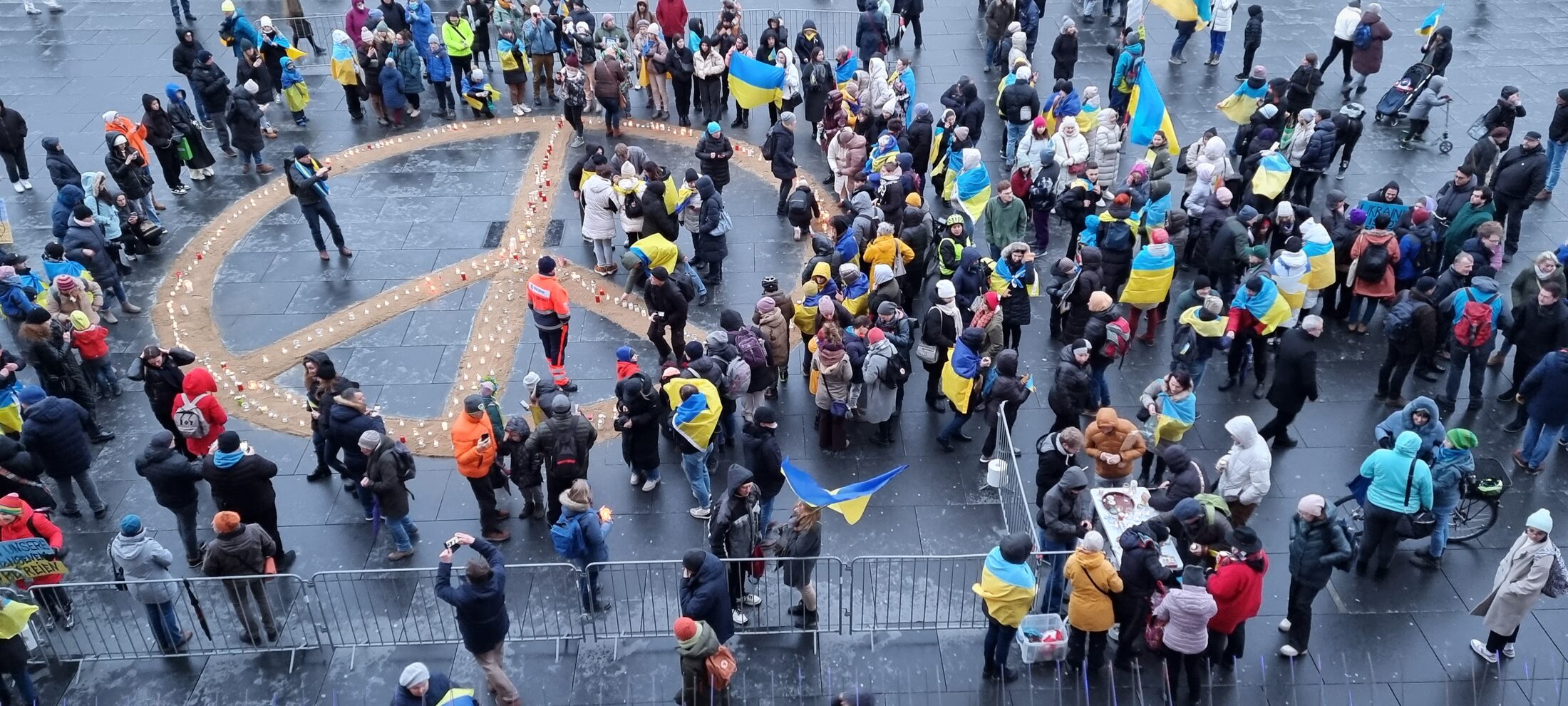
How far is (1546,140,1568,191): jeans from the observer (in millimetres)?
17094

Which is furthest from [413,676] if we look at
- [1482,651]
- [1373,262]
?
[1373,262]

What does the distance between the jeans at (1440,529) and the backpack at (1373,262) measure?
3.76 m

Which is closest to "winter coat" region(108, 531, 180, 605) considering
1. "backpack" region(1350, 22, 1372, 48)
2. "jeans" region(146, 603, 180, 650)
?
"jeans" region(146, 603, 180, 650)

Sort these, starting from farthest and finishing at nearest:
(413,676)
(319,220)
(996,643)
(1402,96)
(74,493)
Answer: (1402,96)
(319,220)
(74,493)
(996,643)
(413,676)

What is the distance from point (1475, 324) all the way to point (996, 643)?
6.74 metres

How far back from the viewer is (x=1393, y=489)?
10336 millimetres

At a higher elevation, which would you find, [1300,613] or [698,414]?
[698,414]

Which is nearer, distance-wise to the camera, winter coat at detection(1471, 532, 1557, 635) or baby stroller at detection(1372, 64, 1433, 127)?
winter coat at detection(1471, 532, 1557, 635)

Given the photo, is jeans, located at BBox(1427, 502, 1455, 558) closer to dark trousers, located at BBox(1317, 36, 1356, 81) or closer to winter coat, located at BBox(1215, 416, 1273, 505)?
winter coat, located at BBox(1215, 416, 1273, 505)

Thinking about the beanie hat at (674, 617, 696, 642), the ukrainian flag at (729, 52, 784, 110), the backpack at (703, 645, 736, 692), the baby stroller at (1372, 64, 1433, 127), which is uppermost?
the ukrainian flag at (729, 52, 784, 110)

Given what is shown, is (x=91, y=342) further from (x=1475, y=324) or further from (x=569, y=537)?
(x=1475, y=324)

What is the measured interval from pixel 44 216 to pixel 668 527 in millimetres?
11996

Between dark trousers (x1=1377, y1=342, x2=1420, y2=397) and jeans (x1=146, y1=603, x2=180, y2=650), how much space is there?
12.6 metres

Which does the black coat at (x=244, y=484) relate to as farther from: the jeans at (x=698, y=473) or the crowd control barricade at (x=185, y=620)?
the jeans at (x=698, y=473)
